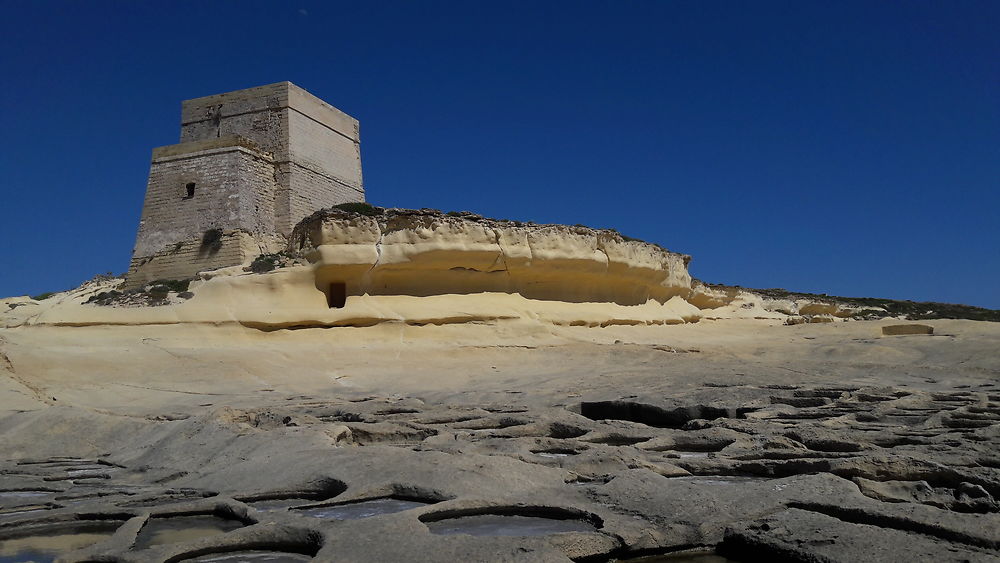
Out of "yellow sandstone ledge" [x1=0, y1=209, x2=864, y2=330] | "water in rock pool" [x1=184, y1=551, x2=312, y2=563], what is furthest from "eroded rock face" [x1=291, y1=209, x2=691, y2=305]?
"water in rock pool" [x1=184, y1=551, x2=312, y2=563]

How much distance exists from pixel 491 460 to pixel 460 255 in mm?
8727

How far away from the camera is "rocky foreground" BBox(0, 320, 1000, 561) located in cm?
233

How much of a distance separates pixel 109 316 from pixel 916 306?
90.2ft

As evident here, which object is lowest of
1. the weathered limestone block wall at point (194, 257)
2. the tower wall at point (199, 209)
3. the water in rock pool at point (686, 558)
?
the water in rock pool at point (686, 558)

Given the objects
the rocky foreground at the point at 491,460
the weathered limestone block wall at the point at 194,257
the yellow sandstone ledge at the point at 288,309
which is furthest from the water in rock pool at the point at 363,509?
the weathered limestone block wall at the point at 194,257

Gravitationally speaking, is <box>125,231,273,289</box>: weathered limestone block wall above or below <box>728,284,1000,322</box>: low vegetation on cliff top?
above

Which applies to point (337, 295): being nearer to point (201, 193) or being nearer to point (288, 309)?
→ point (288, 309)

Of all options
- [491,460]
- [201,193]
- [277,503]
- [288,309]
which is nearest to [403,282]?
[288,309]

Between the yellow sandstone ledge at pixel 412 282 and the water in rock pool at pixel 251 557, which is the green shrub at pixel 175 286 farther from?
the water in rock pool at pixel 251 557

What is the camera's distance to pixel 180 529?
2744mm

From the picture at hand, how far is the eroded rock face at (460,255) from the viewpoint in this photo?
1135cm

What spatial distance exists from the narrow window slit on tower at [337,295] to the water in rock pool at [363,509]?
885 centimetres

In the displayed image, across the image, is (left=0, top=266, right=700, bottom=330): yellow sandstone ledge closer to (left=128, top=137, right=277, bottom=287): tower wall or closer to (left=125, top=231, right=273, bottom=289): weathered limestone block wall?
(left=125, top=231, right=273, bottom=289): weathered limestone block wall

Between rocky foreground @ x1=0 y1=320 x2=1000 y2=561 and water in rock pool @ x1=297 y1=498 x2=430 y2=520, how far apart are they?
0.05 ft
